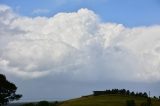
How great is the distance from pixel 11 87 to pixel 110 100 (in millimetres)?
96287

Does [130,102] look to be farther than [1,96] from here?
Yes

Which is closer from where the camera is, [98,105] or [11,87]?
[11,87]

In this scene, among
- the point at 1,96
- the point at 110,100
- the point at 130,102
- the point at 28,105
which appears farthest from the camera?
the point at 110,100

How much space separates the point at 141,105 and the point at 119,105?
15.7m

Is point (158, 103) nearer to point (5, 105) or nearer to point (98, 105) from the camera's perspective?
point (98, 105)

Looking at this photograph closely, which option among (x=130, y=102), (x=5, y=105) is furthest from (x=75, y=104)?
(x=5, y=105)

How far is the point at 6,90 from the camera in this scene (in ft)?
350

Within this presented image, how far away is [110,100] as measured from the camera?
650 ft

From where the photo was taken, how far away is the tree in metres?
106

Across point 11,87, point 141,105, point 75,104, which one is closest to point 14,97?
point 11,87

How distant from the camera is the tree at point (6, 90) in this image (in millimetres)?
105750

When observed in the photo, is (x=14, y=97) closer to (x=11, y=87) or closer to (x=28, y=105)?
(x=11, y=87)

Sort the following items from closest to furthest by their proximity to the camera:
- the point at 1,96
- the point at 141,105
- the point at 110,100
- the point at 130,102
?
the point at 1,96, the point at 141,105, the point at 130,102, the point at 110,100

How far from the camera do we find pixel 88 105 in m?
179
